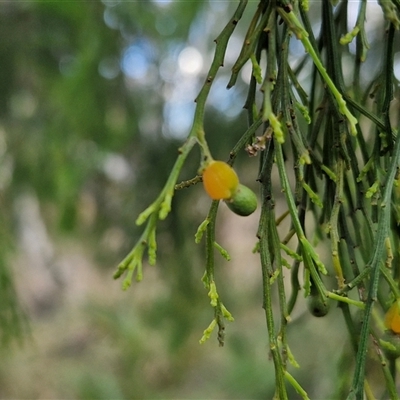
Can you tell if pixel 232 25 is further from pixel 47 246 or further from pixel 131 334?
pixel 47 246

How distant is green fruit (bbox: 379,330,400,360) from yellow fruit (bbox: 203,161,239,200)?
0.82 ft

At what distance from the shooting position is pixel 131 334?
3.49 metres

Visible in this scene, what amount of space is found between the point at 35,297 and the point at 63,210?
4683 millimetres

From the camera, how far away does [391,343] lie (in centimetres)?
53

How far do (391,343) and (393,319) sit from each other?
0.09ft

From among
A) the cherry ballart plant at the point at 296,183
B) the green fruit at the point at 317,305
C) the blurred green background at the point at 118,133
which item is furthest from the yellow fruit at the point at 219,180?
the blurred green background at the point at 118,133

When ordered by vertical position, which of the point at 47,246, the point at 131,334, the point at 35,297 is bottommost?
the point at 35,297

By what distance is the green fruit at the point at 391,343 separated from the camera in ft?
1.70

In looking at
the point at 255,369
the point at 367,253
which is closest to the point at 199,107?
the point at 367,253

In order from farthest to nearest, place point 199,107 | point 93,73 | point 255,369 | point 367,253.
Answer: point 255,369 → point 93,73 → point 367,253 → point 199,107

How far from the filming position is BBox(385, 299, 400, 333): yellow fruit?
0.52m

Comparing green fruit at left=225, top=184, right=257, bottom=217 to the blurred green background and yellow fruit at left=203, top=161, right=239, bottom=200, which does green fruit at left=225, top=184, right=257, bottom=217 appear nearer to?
yellow fruit at left=203, top=161, right=239, bottom=200

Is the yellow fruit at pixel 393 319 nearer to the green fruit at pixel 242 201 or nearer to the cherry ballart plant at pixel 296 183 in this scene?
the cherry ballart plant at pixel 296 183

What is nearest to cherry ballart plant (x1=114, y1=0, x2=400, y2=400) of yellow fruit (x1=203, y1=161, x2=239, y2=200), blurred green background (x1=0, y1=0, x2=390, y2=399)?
yellow fruit (x1=203, y1=161, x2=239, y2=200)
